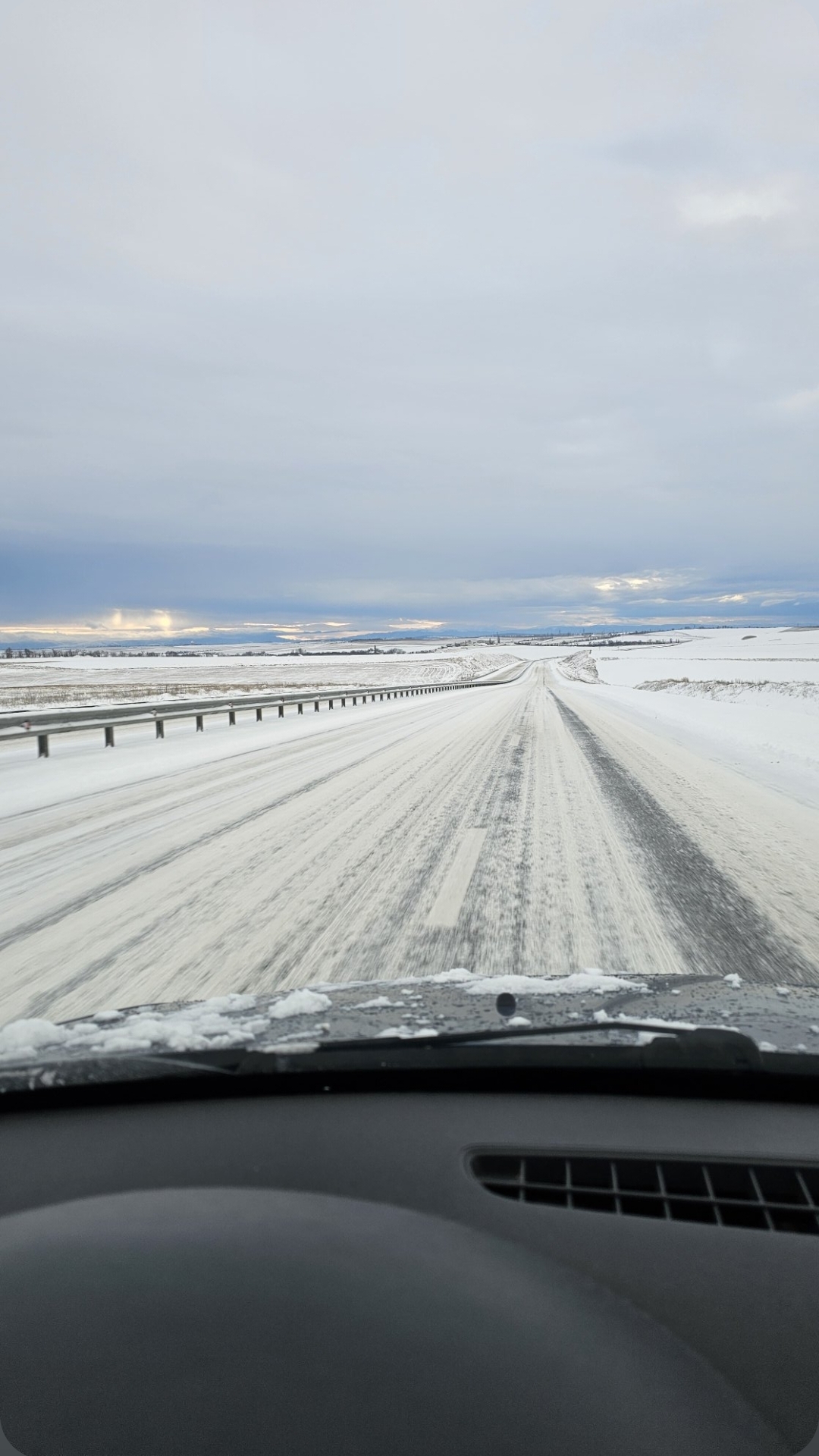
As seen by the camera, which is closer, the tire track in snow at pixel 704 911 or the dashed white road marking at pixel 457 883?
the tire track in snow at pixel 704 911

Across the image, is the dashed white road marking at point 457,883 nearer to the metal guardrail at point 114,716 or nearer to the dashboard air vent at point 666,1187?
the dashboard air vent at point 666,1187

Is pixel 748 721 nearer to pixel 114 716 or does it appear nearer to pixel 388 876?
pixel 114 716

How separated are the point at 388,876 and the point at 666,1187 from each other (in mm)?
4293

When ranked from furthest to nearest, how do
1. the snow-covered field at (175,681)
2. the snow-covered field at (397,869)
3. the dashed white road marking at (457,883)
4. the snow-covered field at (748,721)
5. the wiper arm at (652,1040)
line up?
the snow-covered field at (175,681)
the snow-covered field at (748,721)
the dashed white road marking at (457,883)
the snow-covered field at (397,869)
the wiper arm at (652,1040)

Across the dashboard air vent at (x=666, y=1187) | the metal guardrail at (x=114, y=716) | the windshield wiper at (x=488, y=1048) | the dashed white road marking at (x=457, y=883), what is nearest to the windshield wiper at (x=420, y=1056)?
the windshield wiper at (x=488, y=1048)

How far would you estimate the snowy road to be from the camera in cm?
432

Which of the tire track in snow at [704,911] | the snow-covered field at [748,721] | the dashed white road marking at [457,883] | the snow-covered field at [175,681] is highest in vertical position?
the snow-covered field at [175,681]

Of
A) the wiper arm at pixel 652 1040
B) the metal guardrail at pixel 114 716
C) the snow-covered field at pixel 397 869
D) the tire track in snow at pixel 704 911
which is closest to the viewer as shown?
the wiper arm at pixel 652 1040

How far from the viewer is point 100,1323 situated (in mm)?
1590

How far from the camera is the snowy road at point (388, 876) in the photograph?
4.32m

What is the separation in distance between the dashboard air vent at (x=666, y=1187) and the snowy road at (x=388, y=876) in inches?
85.6

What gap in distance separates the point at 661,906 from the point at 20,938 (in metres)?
4.12

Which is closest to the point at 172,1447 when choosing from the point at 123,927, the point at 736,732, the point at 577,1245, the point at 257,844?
the point at 577,1245

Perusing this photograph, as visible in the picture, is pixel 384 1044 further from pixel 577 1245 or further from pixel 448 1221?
pixel 577 1245
